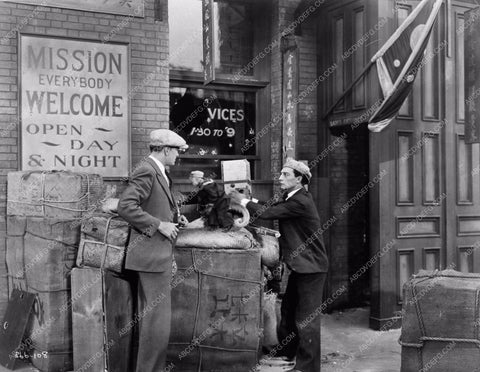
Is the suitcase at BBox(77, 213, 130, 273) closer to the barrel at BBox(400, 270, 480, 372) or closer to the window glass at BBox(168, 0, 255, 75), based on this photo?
the barrel at BBox(400, 270, 480, 372)

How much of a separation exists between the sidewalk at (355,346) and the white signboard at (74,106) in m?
3.21

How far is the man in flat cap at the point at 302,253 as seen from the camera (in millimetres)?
6199

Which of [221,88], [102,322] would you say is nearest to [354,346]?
[102,322]

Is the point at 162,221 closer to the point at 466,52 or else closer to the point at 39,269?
the point at 39,269

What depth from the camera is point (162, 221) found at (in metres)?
5.44

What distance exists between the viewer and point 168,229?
5.30 metres

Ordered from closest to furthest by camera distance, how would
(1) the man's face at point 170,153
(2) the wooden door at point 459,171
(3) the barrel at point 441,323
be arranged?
(3) the barrel at point 441,323 < (1) the man's face at point 170,153 < (2) the wooden door at point 459,171

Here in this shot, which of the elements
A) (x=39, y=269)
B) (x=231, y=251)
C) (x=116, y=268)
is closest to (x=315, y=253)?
(x=231, y=251)

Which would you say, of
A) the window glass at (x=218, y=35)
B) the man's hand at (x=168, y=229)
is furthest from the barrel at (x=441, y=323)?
the window glass at (x=218, y=35)

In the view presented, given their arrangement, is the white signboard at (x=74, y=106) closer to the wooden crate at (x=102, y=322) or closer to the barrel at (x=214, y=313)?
the wooden crate at (x=102, y=322)

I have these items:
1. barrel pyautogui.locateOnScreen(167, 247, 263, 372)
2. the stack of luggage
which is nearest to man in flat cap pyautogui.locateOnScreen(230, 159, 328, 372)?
barrel pyautogui.locateOnScreen(167, 247, 263, 372)

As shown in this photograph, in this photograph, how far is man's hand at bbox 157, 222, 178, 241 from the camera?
208 inches

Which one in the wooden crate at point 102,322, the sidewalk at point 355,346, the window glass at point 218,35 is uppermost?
the window glass at point 218,35

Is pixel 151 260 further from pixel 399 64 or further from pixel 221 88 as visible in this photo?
pixel 399 64
